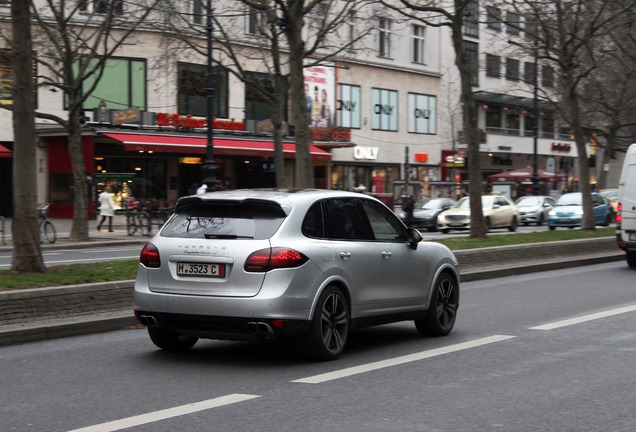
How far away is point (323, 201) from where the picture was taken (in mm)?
8188

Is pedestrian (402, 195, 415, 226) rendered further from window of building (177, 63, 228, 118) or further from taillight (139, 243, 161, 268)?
taillight (139, 243, 161, 268)

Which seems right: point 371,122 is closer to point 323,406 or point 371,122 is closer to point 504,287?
point 504,287

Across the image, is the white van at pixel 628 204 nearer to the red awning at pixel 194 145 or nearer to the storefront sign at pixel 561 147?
the red awning at pixel 194 145

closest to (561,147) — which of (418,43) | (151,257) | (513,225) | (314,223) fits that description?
(418,43)

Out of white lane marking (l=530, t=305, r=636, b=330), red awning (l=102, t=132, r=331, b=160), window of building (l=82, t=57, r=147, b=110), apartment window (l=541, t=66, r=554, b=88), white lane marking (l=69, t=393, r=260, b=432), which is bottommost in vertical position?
white lane marking (l=530, t=305, r=636, b=330)

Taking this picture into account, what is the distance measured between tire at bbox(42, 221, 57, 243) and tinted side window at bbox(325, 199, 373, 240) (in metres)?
19.2

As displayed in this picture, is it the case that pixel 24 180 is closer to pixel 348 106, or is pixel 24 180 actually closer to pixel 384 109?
pixel 348 106

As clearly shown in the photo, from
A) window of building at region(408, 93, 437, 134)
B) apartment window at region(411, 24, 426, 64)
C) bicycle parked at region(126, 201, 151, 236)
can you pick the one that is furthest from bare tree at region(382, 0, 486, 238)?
apartment window at region(411, 24, 426, 64)

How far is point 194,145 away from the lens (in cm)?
3781

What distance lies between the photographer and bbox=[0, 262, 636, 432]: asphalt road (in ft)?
18.4

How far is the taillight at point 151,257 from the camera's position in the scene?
25.4ft

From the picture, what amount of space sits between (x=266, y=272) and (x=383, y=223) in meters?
1.99

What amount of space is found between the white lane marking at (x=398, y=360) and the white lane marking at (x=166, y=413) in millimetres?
827

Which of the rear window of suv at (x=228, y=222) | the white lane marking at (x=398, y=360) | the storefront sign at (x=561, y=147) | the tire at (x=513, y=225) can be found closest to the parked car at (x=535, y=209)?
the tire at (x=513, y=225)
